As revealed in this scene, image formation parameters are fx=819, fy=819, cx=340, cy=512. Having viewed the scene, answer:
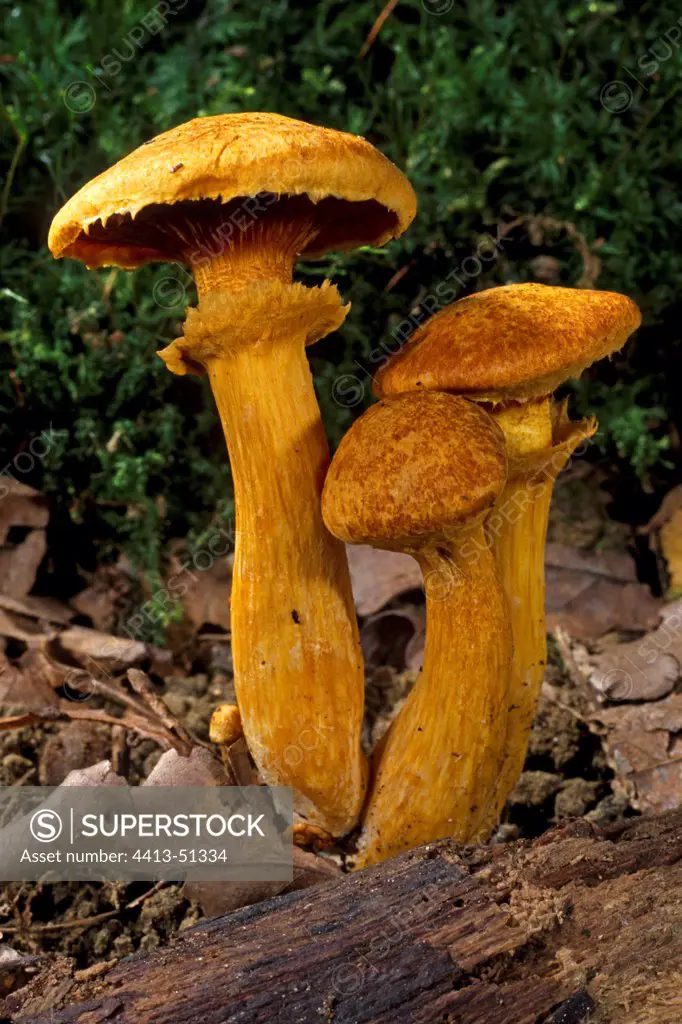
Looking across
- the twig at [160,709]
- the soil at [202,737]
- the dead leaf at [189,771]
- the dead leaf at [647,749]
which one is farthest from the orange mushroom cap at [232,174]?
the dead leaf at [647,749]

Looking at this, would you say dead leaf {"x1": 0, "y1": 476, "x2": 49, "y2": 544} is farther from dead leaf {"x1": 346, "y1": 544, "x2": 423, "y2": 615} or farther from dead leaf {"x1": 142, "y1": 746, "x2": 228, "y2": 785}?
dead leaf {"x1": 142, "y1": 746, "x2": 228, "y2": 785}

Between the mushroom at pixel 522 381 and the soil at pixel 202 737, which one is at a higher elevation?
the mushroom at pixel 522 381

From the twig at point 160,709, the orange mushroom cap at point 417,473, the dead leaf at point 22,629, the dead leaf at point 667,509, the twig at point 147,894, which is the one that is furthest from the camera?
the dead leaf at point 667,509

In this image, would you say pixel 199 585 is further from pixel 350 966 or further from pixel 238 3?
pixel 238 3

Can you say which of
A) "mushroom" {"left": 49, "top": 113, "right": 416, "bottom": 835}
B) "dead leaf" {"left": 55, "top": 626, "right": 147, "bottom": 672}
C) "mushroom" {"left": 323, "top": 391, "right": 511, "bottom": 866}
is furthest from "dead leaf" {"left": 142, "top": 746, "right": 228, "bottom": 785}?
"dead leaf" {"left": 55, "top": 626, "right": 147, "bottom": 672}

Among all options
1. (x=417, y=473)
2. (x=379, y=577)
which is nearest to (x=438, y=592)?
(x=417, y=473)

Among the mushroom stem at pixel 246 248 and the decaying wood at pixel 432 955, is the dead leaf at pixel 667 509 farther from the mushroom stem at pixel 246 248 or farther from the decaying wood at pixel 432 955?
the mushroom stem at pixel 246 248

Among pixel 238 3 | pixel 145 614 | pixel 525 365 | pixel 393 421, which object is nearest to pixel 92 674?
pixel 145 614

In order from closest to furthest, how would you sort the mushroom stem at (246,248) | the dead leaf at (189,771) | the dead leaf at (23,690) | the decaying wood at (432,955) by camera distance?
1. the decaying wood at (432,955)
2. the mushroom stem at (246,248)
3. the dead leaf at (189,771)
4. the dead leaf at (23,690)
